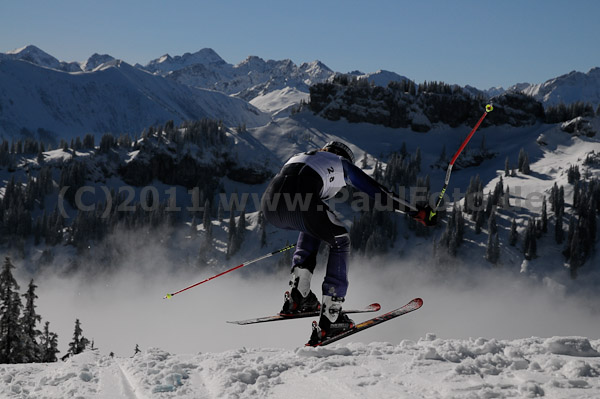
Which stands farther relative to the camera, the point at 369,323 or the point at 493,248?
the point at 493,248

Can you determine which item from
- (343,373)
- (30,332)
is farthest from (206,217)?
(343,373)

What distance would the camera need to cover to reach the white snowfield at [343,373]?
514 centimetres

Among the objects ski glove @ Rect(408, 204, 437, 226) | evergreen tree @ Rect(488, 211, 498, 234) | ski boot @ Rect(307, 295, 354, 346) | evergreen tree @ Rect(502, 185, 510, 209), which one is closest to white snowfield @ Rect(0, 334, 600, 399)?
ski boot @ Rect(307, 295, 354, 346)

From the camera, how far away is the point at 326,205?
25.9 feet

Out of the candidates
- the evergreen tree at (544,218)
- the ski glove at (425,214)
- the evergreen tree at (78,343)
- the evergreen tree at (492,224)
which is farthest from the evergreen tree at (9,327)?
the evergreen tree at (544,218)

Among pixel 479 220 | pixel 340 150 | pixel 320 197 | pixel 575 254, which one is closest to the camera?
pixel 320 197

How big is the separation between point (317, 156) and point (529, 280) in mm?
117279

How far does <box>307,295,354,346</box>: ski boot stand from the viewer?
818 centimetres

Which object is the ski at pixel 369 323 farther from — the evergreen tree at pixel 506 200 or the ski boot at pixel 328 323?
the evergreen tree at pixel 506 200

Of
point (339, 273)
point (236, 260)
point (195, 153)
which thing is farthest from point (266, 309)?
point (339, 273)

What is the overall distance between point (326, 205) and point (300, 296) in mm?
2236

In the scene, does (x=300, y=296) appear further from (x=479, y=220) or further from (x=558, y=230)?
(x=558, y=230)

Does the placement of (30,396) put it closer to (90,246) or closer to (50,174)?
(90,246)

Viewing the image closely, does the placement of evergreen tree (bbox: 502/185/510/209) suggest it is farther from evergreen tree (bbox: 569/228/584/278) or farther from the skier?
the skier
